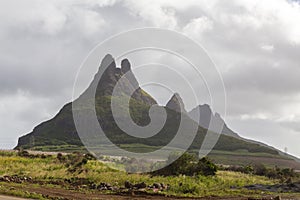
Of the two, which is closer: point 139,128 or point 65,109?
point 139,128

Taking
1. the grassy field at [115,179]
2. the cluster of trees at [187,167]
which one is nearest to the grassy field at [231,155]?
the grassy field at [115,179]

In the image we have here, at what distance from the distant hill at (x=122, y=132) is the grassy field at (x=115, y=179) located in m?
57.1

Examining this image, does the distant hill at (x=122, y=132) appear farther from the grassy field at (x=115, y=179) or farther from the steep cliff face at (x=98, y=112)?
the grassy field at (x=115, y=179)

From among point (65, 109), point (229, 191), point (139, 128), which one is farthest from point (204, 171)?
point (65, 109)

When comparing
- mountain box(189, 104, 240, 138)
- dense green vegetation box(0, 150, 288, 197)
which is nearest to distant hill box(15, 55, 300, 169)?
mountain box(189, 104, 240, 138)

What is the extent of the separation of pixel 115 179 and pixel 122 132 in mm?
98825

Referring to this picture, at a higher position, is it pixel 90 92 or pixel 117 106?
pixel 90 92

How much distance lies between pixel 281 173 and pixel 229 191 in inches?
1066

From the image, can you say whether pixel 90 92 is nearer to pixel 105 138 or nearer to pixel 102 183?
pixel 105 138

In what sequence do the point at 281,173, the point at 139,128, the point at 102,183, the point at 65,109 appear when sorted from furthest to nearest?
the point at 65,109 → the point at 139,128 → the point at 281,173 → the point at 102,183

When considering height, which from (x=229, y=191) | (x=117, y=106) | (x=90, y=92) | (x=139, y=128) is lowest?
(x=229, y=191)

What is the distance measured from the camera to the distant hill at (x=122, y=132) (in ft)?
422

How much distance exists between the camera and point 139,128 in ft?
270

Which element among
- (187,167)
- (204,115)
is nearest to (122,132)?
(204,115)
